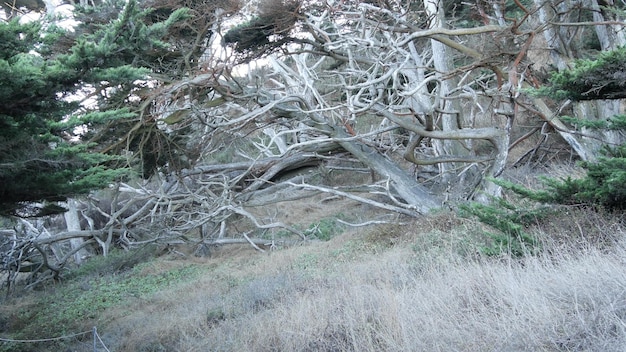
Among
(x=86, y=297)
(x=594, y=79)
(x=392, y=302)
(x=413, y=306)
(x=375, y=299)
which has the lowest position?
(x=86, y=297)

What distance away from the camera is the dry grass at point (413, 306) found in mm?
4258

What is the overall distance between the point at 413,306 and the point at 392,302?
1.16 ft

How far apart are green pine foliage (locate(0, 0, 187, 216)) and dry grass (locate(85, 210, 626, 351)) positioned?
252 cm

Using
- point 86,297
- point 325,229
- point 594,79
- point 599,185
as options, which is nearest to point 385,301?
point 599,185

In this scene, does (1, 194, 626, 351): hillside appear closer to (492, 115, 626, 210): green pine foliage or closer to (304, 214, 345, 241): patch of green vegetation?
(492, 115, 626, 210): green pine foliage

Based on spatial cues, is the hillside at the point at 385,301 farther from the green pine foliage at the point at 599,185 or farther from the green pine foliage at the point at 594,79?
the green pine foliage at the point at 594,79

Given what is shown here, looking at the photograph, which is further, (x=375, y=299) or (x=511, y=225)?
(x=511, y=225)

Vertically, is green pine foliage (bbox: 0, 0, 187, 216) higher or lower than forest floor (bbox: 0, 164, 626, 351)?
higher

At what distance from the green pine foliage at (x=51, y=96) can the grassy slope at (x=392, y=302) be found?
8.22 ft

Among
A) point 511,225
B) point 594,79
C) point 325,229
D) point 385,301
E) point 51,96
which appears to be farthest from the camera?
point 325,229

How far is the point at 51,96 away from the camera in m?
5.99

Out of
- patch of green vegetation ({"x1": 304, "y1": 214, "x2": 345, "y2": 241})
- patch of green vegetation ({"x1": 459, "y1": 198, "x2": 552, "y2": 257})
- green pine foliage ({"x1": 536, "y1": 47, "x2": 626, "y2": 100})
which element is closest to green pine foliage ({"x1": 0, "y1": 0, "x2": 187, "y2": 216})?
patch of green vegetation ({"x1": 459, "y1": 198, "x2": 552, "y2": 257})

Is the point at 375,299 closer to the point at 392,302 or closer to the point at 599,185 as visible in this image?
the point at 392,302

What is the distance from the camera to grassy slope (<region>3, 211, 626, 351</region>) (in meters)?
4.35
